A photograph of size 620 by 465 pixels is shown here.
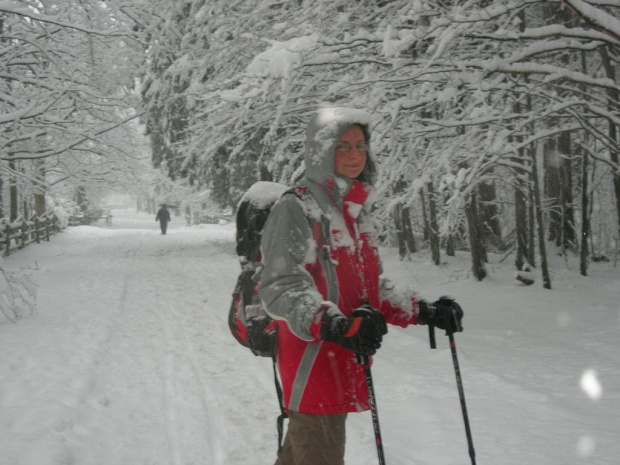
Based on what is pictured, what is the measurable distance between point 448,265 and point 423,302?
10.0 metres

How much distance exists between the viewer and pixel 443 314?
235 centimetres

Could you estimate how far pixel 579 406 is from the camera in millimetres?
3982

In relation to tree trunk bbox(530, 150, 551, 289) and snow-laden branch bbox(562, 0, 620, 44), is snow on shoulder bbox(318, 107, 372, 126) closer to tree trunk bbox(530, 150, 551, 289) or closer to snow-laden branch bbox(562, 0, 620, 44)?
snow-laden branch bbox(562, 0, 620, 44)

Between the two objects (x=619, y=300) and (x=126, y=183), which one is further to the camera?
(x=126, y=183)

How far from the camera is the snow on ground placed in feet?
11.5

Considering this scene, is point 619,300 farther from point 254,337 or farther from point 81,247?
point 81,247

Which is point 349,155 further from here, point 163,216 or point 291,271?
point 163,216

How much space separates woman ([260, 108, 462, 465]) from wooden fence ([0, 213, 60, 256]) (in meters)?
15.8

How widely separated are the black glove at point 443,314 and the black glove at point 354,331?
645 millimetres

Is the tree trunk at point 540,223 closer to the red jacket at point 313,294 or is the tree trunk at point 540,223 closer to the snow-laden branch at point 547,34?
the snow-laden branch at point 547,34

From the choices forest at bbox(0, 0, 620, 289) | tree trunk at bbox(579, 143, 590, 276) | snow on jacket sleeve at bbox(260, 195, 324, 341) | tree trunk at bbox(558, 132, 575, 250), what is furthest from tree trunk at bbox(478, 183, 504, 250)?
snow on jacket sleeve at bbox(260, 195, 324, 341)

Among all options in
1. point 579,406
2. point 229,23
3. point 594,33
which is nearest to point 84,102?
point 229,23

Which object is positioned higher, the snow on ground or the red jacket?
the red jacket

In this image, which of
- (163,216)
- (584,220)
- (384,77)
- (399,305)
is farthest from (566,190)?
(163,216)
